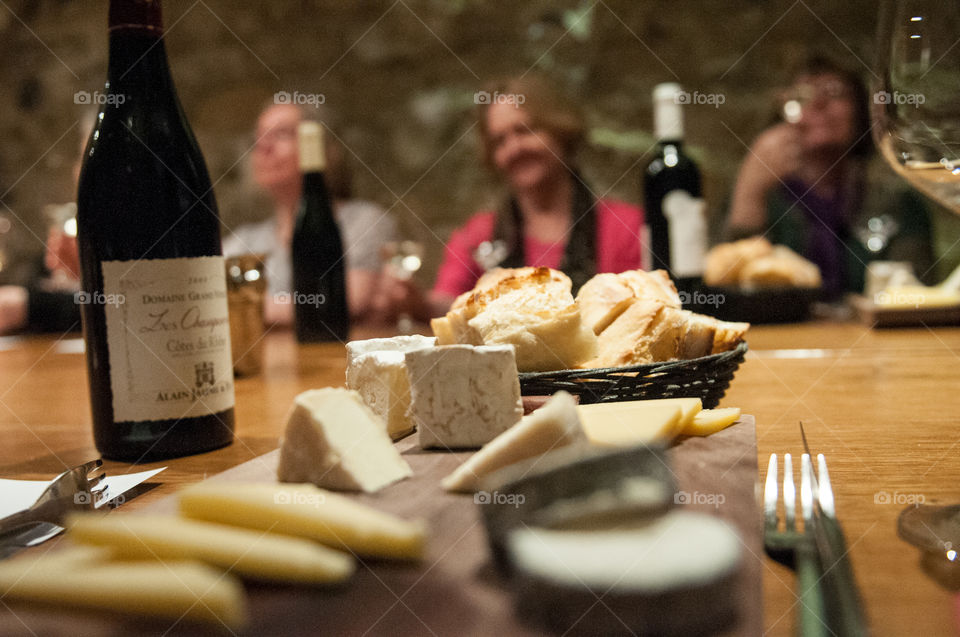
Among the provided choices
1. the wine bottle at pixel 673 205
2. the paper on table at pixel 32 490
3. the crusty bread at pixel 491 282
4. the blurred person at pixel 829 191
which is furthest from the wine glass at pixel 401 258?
the blurred person at pixel 829 191

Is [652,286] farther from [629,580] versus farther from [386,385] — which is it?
[629,580]

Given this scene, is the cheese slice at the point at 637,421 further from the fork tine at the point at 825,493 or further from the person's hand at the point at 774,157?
the person's hand at the point at 774,157

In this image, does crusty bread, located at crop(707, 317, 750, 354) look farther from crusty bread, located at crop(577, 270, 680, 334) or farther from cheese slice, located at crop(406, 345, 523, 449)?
cheese slice, located at crop(406, 345, 523, 449)

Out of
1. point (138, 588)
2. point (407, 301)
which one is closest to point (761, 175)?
point (407, 301)

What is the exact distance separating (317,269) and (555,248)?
119 cm

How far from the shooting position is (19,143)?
4219mm

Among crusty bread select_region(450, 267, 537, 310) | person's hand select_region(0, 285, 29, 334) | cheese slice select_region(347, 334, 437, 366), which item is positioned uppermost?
crusty bread select_region(450, 267, 537, 310)

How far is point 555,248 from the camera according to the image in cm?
302

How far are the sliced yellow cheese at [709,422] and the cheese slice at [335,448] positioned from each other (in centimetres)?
26

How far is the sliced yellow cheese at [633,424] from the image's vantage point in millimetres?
616

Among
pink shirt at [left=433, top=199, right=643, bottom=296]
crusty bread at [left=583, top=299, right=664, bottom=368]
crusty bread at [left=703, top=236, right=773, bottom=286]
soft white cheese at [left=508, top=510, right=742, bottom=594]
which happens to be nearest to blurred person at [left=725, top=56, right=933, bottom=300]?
pink shirt at [left=433, top=199, right=643, bottom=296]

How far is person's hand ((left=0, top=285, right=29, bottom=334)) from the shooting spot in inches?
101

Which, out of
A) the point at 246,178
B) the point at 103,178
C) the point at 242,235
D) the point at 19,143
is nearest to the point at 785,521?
the point at 103,178

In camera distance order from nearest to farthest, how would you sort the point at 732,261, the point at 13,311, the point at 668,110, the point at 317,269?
the point at 668,110 → the point at 317,269 → the point at 732,261 → the point at 13,311
